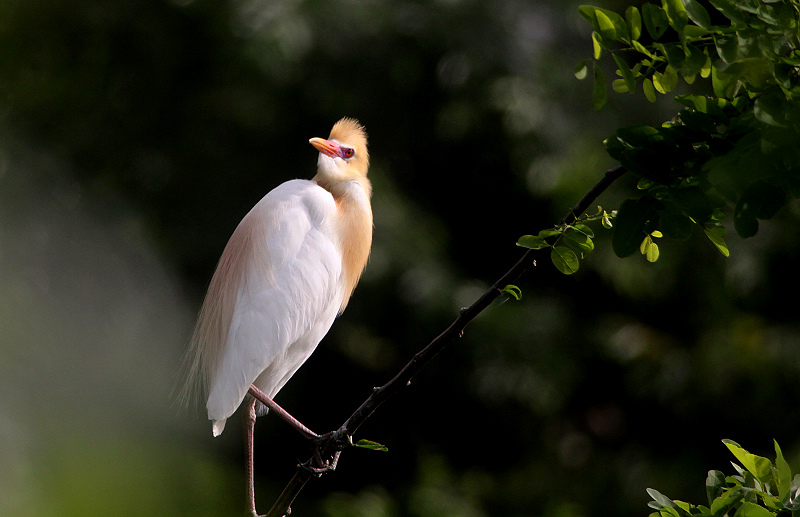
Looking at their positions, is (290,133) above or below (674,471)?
above

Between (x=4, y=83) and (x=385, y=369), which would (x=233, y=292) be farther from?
(x=4, y=83)

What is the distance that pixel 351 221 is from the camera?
1609 millimetres

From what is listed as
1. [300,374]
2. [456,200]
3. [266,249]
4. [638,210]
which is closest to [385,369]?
[300,374]

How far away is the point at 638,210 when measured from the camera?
54 cm

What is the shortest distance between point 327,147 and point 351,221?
0.16 meters

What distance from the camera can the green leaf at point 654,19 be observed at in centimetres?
53

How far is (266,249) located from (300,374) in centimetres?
178

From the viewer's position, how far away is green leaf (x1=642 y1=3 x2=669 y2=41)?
1.74 feet

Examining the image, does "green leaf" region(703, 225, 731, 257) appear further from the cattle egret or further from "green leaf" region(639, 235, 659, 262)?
the cattle egret

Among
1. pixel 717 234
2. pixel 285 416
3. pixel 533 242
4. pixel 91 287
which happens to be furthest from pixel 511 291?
pixel 91 287

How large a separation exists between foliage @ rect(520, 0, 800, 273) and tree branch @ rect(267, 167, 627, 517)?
0.11ft

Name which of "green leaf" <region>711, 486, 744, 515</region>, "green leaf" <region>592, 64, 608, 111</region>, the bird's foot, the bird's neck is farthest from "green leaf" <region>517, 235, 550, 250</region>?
the bird's neck

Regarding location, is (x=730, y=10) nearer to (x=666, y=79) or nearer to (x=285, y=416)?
(x=666, y=79)

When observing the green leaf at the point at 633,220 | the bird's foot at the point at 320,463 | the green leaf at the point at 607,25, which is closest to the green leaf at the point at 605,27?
the green leaf at the point at 607,25
